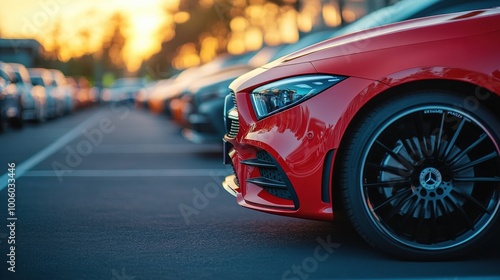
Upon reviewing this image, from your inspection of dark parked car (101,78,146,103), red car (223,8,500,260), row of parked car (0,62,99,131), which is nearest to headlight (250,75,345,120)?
red car (223,8,500,260)

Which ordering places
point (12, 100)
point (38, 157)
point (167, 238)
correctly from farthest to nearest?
1. point (12, 100)
2. point (38, 157)
3. point (167, 238)

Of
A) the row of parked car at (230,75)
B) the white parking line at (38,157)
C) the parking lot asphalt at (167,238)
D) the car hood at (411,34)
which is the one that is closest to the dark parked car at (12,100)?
the white parking line at (38,157)

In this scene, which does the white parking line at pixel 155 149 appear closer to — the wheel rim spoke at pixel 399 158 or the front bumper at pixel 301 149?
the front bumper at pixel 301 149

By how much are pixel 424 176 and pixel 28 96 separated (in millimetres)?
18386

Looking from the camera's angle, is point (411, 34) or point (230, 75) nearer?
point (411, 34)

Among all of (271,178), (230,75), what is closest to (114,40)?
(230,75)

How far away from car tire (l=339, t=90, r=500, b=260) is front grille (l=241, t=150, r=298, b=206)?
0.32 m

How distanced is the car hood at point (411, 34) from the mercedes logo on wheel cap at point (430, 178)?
69 centimetres

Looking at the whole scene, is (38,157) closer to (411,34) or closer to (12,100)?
(12,100)

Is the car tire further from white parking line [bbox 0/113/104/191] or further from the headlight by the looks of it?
white parking line [bbox 0/113/104/191]

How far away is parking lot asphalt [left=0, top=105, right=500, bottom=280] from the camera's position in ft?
13.9

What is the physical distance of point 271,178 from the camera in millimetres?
4625

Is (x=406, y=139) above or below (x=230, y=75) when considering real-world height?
above

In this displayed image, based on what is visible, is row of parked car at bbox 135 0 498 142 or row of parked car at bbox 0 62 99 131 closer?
row of parked car at bbox 135 0 498 142
